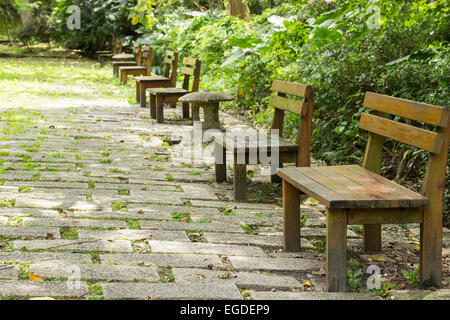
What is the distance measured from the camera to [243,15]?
16719mm

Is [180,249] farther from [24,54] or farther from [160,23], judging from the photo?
[24,54]

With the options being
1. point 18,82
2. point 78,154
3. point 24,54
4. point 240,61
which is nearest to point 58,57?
point 24,54

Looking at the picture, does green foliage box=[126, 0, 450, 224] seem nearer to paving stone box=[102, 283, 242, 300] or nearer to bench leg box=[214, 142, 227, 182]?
bench leg box=[214, 142, 227, 182]

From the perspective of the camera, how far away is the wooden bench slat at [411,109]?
141 inches

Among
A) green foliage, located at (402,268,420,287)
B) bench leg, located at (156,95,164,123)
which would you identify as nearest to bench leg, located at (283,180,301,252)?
green foliage, located at (402,268,420,287)

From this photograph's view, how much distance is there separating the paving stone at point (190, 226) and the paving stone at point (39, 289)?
1356 mm

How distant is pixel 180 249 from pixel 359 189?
127cm

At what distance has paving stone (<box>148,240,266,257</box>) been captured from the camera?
430 centimetres

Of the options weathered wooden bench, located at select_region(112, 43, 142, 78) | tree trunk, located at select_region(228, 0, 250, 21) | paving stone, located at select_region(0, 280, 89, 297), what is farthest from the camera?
weathered wooden bench, located at select_region(112, 43, 142, 78)

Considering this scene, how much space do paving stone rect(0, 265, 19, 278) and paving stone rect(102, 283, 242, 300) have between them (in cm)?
52

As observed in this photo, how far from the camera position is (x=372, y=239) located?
445cm

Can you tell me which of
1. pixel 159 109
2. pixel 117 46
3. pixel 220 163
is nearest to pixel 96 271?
pixel 220 163

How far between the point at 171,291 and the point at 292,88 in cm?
279

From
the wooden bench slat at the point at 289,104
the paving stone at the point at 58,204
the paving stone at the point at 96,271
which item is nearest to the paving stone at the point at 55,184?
the paving stone at the point at 58,204
